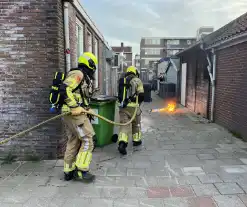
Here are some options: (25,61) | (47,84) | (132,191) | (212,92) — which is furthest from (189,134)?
(25,61)

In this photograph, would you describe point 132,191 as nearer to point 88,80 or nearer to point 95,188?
point 95,188

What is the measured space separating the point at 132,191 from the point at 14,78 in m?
3.04

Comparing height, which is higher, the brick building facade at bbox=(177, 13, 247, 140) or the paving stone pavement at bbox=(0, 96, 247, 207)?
the brick building facade at bbox=(177, 13, 247, 140)

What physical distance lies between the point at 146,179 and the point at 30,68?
2959 millimetres

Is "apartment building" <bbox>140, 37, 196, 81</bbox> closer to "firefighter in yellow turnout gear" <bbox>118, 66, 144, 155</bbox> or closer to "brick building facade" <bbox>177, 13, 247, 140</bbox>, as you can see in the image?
"brick building facade" <bbox>177, 13, 247, 140</bbox>

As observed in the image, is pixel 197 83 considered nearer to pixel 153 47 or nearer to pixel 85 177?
pixel 85 177

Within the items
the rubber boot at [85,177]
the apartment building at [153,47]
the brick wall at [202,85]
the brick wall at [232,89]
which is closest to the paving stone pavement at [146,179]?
the rubber boot at [85,177]

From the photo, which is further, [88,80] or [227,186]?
[88,80]

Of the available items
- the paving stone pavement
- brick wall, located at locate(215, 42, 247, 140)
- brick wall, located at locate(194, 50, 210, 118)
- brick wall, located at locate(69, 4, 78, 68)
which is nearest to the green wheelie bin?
the paving stone pavement

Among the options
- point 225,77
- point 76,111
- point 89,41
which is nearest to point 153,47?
point 89,41

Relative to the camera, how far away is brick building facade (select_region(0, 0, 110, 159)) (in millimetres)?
4402

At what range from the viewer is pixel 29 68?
4520 millimetres

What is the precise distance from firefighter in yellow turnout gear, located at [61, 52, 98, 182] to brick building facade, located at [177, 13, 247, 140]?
4.29 m

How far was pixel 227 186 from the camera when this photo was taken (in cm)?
362
